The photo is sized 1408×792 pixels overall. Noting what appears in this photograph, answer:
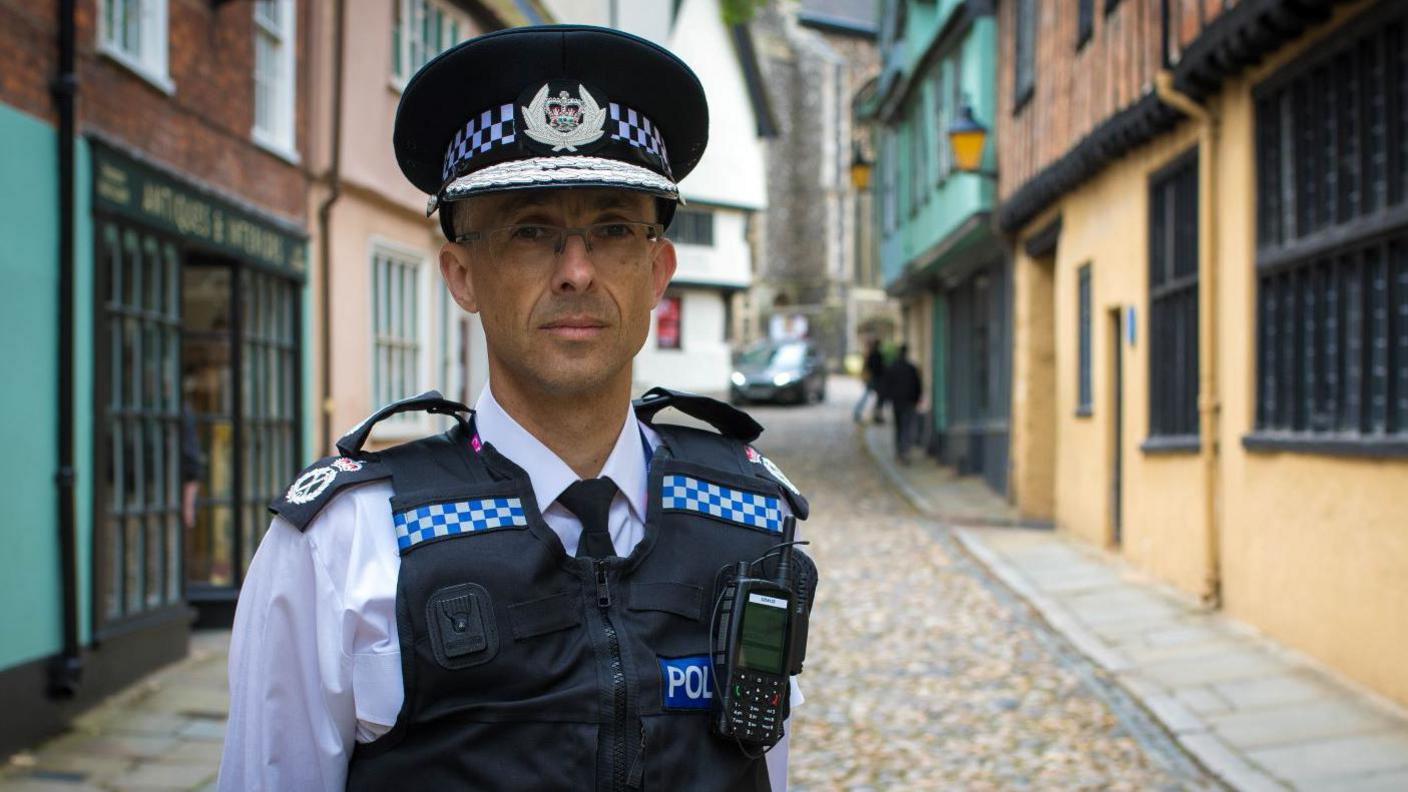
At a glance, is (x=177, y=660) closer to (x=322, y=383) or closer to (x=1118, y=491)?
(x=322, y=383)

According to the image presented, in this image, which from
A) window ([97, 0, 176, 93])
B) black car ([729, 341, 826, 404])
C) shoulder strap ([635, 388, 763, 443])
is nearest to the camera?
shoulder strap ([635, 388, 763, 443])

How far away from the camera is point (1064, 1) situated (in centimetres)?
1454

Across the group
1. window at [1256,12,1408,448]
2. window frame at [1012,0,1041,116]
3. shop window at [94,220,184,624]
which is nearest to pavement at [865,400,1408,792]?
window at [1256,12,1408,448]

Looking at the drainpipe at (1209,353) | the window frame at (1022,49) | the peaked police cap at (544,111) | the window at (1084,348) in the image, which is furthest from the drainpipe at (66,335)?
the window frame at (1022,49)

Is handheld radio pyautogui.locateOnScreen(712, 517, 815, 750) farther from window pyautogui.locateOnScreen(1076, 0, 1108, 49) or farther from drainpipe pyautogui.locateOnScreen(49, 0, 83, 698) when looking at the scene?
window pyautogui.locateOnScreen(1076, 0, 1108, 49)

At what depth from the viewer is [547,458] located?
85.7 inches

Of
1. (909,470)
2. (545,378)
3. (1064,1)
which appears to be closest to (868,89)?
(909,470)

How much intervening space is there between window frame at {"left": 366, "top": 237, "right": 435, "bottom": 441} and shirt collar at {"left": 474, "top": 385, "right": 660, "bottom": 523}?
9593mm

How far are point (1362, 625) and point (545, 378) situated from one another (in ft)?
21.6

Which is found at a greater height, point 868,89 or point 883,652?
point 868,89

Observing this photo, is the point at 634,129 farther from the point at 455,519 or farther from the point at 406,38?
the point at 406,38

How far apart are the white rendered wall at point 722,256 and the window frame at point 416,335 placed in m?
25.1

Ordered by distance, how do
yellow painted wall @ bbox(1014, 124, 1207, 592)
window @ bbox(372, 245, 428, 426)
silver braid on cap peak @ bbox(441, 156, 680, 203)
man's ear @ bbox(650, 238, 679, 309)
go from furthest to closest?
window @ bbox(372, 245, 428, 426), yellow painted wall @ bbox(1014, 124, 1207, 592), man's ear @ bbox(650, 238, 679, 309), silver braid on cap peak @ bbox(441, 156, 680, 203)

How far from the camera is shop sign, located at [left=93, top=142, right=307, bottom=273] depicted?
7.80m
